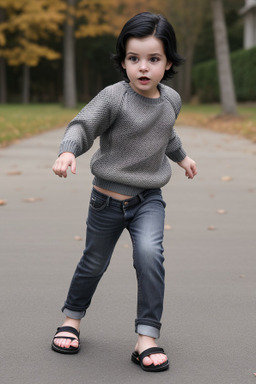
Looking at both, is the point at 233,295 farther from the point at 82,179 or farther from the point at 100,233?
the point at 82,179

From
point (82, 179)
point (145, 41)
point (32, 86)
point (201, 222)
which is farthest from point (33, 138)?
point (32, 86)

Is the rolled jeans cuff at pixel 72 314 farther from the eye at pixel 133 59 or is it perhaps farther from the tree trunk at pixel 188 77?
the tree trunk at pixel 188 77

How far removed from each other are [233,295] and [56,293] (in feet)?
3.11

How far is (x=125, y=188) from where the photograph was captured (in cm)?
292

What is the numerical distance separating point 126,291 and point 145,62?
1.45 meters

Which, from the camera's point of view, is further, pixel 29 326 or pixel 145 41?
pixel 29 326

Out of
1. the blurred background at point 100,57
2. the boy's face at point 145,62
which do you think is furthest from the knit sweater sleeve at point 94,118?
the blurred background at point 100,57

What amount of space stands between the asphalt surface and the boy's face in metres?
1.13

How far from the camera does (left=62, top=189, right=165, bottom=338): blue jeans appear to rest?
284 centimetres

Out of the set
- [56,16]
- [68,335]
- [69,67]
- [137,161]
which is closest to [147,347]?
[68,335]

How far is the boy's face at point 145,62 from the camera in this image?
284 centimetres

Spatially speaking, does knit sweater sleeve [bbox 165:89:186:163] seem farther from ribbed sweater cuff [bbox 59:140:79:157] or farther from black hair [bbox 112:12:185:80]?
ribbed sweater cuff [bbox 59:140:79:157]

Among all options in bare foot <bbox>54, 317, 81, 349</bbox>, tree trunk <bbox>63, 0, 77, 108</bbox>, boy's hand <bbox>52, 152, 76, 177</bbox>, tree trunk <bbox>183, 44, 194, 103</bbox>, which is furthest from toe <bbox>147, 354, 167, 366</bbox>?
tree trunk <bbox>183, 44, 194, 103</bbox>

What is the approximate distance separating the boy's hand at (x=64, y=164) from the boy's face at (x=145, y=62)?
17.4 inches
